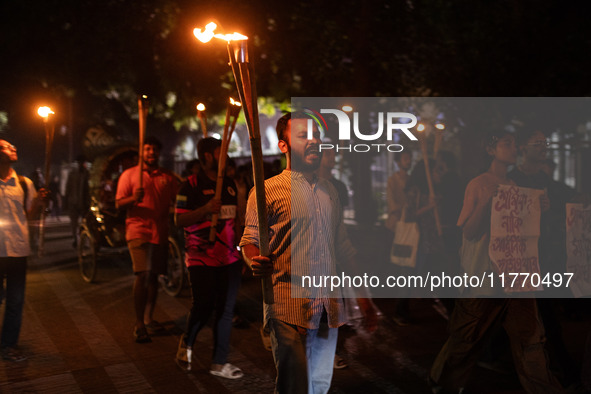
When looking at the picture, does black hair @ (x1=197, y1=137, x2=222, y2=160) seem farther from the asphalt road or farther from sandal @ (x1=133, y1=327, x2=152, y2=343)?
sandal @ (x1=133, y1=327, x2=152, y2=343)

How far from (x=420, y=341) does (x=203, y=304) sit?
2.47 meters

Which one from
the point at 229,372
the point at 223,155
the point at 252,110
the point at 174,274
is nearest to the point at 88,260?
the point at 174,274

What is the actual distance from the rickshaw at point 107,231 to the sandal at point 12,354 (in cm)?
304

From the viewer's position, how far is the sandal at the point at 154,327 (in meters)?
6.87

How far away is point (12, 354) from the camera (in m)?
5.75

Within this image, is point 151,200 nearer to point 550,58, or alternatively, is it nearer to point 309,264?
point 309,264

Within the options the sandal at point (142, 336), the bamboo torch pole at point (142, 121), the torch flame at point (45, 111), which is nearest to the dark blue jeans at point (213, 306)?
the sandal at point (142, 336)

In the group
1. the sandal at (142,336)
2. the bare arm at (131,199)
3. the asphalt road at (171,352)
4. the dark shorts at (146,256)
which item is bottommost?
the asphalt road at (171,352)

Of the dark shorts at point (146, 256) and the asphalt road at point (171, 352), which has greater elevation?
the dark shorts at point (146, 256)

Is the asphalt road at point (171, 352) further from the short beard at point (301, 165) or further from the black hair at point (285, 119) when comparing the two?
the black hair at point (285, 119)

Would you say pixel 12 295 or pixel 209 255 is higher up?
pixel 209 255

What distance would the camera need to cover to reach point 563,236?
5.87 metres

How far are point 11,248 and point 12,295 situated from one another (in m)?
0.44

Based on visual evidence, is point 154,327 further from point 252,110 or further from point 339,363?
A: point 252,110
